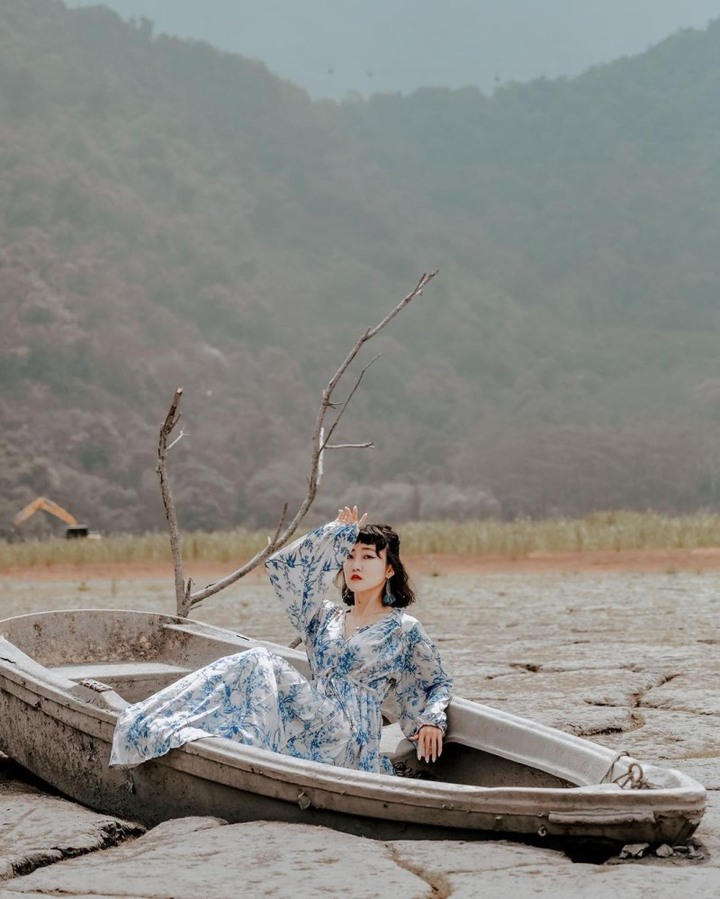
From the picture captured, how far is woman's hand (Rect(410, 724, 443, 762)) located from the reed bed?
14.0 m

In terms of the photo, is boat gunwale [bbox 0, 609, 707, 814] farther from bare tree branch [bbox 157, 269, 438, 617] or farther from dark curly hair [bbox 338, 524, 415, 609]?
bare tree branch [bbox 157, 269, 438, 617]

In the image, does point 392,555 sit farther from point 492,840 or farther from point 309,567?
point 492,840

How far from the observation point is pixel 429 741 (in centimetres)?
423

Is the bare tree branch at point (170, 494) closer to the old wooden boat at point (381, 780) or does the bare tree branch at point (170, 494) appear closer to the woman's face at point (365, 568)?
the old wooden boat at point (381, 780)

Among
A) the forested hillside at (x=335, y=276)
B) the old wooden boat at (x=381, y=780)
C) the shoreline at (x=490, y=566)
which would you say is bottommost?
the shoreline at (x=490, y=566)

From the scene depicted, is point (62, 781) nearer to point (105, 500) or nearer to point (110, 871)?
point (110, 871)

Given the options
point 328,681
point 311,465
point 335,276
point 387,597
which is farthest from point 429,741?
point 335,276

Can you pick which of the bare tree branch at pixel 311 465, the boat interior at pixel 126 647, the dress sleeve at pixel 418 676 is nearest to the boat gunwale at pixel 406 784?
the dress sleeve at pixel 418 676

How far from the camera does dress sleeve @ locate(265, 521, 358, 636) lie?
4277 mm

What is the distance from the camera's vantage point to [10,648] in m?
4.80

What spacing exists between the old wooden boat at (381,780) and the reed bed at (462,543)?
44.2ft

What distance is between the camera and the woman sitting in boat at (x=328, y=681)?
4020mm

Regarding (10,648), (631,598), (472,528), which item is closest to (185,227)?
(472,528)

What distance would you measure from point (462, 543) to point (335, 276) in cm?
3483
